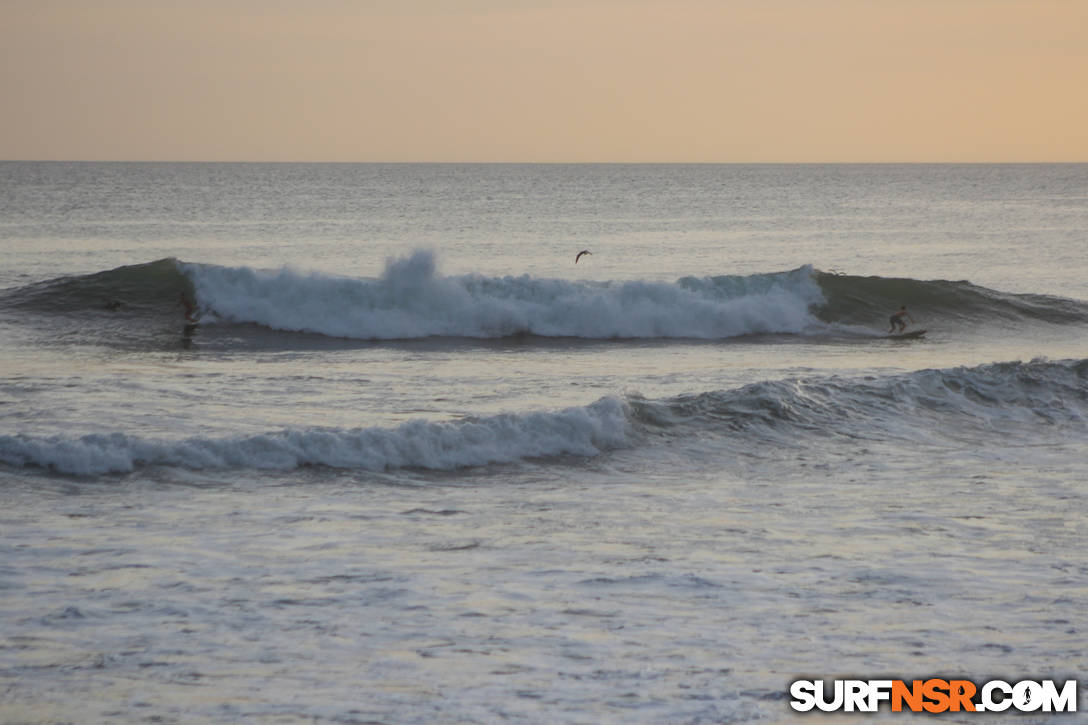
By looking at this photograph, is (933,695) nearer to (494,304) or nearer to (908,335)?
(494,304)

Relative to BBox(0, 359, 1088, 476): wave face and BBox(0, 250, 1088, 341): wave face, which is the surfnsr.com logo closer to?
BBox(0, 359, 1088, 476): wave face

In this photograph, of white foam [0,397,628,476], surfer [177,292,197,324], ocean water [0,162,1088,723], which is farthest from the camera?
surfer [177,292,197,324]

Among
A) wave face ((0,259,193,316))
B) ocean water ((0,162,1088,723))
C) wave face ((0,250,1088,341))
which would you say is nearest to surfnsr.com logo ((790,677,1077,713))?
ocean water ((0,162,1088,723))

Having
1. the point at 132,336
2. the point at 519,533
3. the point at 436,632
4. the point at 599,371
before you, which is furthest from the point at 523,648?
the point at 132,336

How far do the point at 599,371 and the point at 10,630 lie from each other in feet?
39.3

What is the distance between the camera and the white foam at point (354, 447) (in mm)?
11031

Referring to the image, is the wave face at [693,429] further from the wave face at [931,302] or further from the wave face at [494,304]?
the wave face at [931,302]

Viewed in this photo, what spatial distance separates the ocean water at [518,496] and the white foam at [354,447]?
Answer: 41 mm

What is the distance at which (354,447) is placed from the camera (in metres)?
11.6

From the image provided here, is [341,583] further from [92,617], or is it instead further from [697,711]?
[697,711]

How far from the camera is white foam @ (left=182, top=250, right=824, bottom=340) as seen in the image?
915 inches

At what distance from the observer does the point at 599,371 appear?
59.2 feet

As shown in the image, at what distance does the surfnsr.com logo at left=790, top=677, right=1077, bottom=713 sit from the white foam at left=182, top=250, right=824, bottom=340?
17.0 m

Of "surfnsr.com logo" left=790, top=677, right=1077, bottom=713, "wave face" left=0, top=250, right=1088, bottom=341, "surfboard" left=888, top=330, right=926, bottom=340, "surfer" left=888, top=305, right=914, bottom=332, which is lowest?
"surfnsr.com logo" left=790, top=677, right=1077, bottom=713
